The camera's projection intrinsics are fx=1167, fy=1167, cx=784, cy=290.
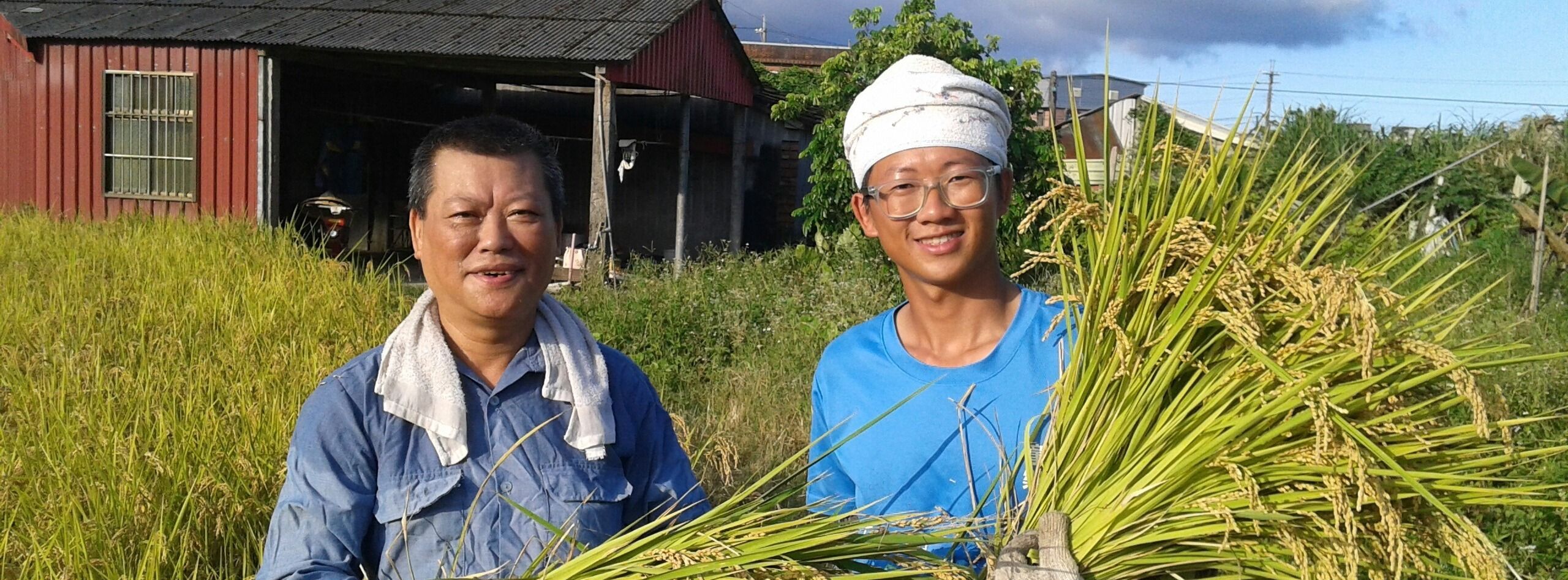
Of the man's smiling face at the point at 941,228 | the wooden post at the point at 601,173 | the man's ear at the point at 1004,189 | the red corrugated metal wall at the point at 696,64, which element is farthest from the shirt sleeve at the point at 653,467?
the red corrugated metal wall at the point at 696,64

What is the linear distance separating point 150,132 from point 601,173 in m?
4.54

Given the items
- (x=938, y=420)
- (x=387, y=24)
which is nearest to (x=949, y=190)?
(x=938, y=420)

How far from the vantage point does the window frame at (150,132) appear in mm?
10586

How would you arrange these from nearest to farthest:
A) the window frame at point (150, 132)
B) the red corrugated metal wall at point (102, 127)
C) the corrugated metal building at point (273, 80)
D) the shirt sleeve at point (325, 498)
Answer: the shirt sleeve at point (325, 498) < the corrugated metal building at point (273, 80) < the red corrugated metal wall at point (102, 127) < the window frame at point (150, 132)

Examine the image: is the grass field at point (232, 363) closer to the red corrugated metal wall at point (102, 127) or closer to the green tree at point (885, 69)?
the green tree at point (885, 69)

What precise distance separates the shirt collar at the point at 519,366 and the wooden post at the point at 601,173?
7685 millimetres

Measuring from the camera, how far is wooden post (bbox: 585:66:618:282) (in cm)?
966

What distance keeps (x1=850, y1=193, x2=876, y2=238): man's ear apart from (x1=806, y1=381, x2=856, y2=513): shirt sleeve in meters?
0.29

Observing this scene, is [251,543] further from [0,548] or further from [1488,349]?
[1488,349]

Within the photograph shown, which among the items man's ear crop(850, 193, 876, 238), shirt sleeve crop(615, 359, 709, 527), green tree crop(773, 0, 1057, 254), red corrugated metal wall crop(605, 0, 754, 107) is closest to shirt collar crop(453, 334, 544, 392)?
shirt sleeve crop(615, 359, 709, 527)

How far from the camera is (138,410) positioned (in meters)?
3.11

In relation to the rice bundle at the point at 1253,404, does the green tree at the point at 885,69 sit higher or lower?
higher

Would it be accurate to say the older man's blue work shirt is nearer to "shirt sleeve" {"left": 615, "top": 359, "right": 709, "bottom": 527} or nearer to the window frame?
"shirt sleeve" {"left": 615, "top": 359, "right": 709, "bottom": 527}

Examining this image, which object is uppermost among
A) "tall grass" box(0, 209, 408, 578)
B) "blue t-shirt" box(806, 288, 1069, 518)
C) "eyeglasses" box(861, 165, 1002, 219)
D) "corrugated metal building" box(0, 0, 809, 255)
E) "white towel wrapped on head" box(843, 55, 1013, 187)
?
"corrugated metal building" box(0, 0, 809, 255)
